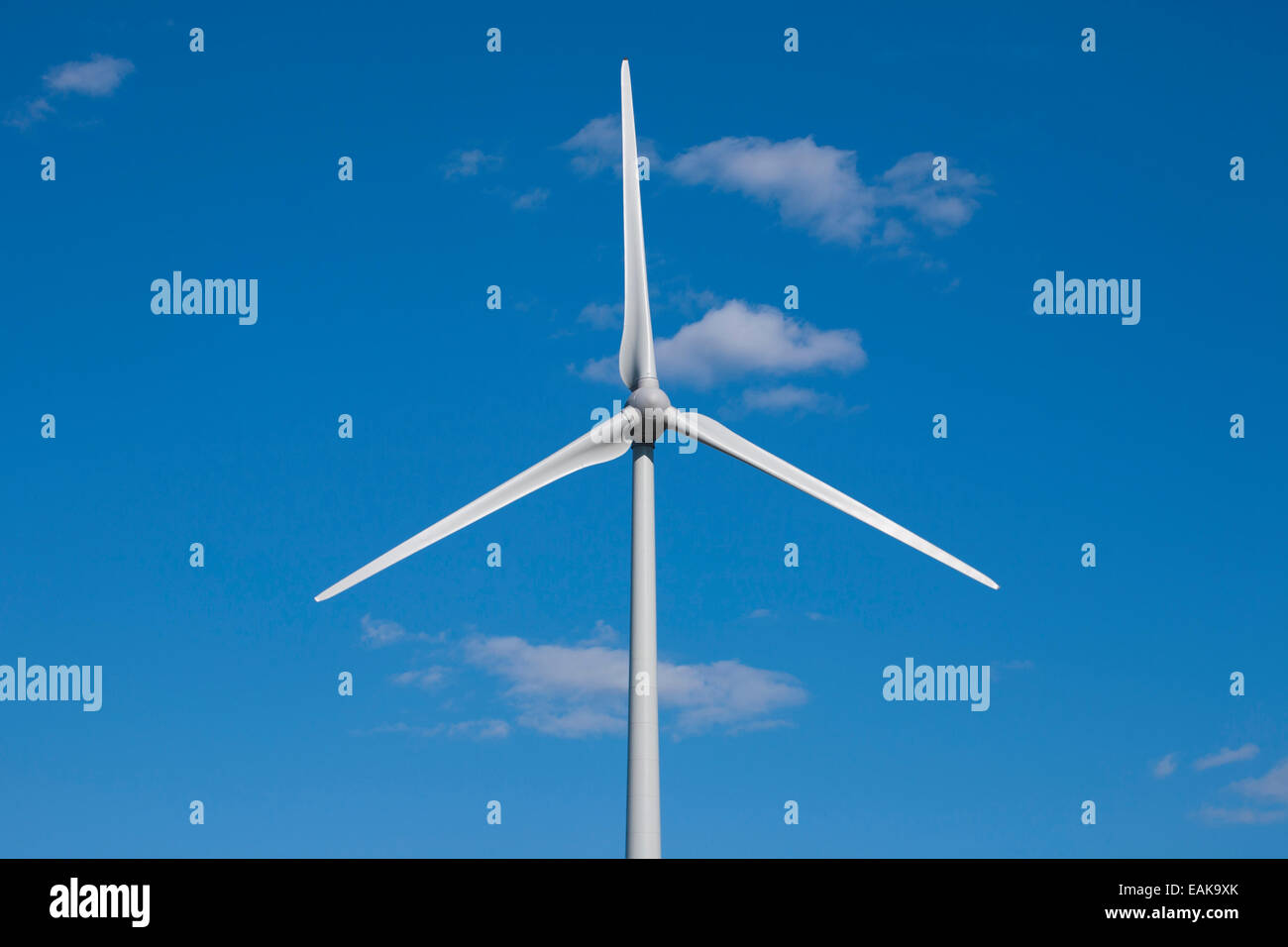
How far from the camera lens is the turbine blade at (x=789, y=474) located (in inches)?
1914

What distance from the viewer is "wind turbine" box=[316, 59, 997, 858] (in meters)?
45.3

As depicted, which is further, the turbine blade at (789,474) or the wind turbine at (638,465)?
the turbine blade at (789,474)

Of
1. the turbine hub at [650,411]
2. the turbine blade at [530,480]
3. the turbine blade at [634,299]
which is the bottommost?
the turbine blade at [530,480]

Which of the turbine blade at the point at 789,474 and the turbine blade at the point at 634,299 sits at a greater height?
the turbine blade at the point at 634,299

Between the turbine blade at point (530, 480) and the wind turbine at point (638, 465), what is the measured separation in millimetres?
32

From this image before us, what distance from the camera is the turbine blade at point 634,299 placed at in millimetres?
49281

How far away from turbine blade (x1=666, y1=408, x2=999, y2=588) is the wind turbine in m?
0.03
